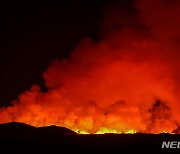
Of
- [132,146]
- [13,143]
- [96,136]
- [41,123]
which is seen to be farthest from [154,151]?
[41,123]

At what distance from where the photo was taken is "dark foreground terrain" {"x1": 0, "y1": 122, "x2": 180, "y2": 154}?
32.0m

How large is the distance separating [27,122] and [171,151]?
1130 inches

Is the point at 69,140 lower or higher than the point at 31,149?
higher

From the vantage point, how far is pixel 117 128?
5106 centimetres

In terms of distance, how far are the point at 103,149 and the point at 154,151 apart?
522 cm

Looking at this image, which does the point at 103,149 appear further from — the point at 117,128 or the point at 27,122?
the point at 27,122

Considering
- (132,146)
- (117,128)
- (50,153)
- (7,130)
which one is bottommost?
(50,153)

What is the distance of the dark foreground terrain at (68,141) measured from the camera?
32.0 metres

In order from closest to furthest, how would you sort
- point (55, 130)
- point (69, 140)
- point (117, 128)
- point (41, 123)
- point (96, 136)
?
1. point (69, 140)
2. point (96, 136)
3. point (55, 130)
4. point (117, 128)
5. point (41, 123)

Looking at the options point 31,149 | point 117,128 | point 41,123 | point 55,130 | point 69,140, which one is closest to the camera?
point 31,149

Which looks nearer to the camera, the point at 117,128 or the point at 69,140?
the point at 69,140

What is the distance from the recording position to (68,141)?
40.0m

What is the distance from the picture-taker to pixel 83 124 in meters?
52.6

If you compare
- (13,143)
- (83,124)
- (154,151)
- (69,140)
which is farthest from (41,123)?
(154,151)
